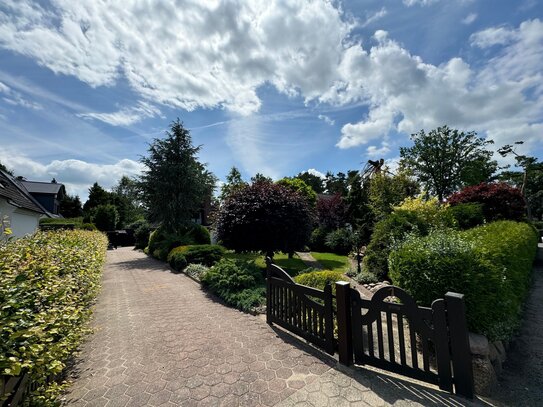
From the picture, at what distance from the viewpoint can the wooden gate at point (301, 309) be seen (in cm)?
373

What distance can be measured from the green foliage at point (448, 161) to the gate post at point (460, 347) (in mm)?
27340

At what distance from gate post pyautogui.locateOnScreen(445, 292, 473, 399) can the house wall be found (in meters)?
12.6

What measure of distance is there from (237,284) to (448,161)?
30.5 m

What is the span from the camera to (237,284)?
671 cm

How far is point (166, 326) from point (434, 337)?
4360mm

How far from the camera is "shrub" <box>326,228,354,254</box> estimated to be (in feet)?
51.5

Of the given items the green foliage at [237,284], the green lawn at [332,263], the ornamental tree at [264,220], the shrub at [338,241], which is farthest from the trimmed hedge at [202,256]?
Result: the shrub at [338,241]

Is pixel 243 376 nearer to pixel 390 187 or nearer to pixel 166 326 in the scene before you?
pixel 166 326

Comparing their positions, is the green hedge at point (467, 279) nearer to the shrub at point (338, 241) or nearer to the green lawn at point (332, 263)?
the green lawn at point (332, 263)

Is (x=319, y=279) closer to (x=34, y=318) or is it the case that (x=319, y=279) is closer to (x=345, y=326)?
(x=345, y=326)

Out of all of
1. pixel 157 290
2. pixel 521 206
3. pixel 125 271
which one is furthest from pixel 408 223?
pixel 125 271

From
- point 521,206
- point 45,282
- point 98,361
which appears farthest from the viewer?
point 521,206

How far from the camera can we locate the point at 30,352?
1.88 metres

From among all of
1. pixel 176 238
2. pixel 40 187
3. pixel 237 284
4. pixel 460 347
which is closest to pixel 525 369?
pixel 460 347
